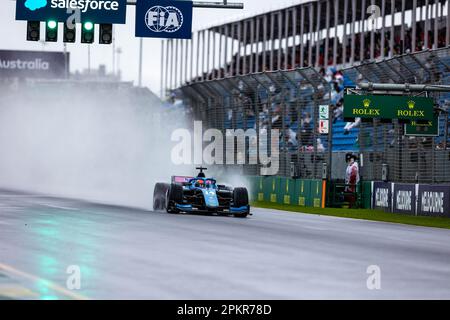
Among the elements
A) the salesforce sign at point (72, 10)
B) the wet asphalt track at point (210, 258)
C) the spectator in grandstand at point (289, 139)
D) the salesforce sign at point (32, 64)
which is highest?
the salesforce sign at point (32, 64)

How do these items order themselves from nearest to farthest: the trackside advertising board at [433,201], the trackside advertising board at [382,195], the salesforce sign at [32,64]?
the trackside advertising board at [433,201] → the trackside advertising board at [382,195] → the salesforce sign at [32,64]

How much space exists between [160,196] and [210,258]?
38.9 feet

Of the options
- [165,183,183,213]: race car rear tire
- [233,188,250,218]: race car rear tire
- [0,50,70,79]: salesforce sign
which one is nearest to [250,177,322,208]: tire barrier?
[233,188,250,218]: race car rear tire

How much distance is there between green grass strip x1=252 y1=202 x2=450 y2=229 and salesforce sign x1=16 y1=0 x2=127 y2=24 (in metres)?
6.69

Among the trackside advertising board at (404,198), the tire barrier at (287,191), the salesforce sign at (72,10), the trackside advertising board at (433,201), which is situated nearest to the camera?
the trackside advertising board at (433,201)

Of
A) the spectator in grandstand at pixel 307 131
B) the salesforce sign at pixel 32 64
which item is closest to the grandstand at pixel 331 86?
the spectator in grandstand at pixel 307 131

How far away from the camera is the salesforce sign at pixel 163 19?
30.4 m

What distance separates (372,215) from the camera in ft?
90.1

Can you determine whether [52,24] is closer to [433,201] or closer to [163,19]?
[163,19]

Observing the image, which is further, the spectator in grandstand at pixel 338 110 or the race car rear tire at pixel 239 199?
the spectator in grandstand at pixel 338 110

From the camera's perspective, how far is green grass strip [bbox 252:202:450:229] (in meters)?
24.4

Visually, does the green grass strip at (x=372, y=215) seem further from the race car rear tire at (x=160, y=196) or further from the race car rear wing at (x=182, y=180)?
the race car rear tire at (x=160, y=196)

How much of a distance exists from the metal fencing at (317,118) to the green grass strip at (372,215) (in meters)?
1.11

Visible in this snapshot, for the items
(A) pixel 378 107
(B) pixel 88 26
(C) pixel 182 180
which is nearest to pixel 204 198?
(C) pixel 182 180
